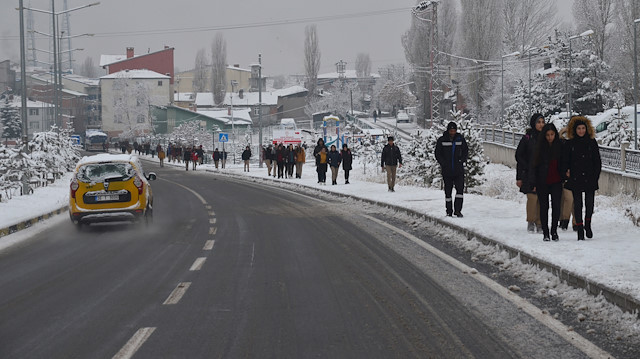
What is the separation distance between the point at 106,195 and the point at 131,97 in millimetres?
121921

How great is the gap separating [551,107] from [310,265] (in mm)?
55871

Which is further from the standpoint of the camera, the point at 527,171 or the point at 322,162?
the point at 322,162

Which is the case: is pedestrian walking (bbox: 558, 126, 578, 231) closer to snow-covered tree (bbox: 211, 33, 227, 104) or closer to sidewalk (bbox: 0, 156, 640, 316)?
sidewalk (bbox: 0, 156, 640, 316)

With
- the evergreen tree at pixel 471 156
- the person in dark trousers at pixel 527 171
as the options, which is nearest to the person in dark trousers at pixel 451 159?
the person in dark trousers at pixel 527 171

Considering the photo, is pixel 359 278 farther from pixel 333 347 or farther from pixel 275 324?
pixel 333 347

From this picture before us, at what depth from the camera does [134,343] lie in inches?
253

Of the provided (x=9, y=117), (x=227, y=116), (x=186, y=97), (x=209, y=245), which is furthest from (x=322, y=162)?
(x=186, y=97)

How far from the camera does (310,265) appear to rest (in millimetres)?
10727

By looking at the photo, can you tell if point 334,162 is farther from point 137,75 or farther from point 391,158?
point 137,75

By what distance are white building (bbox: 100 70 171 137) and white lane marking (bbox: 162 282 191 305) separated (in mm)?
A: 124342

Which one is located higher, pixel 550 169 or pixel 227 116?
pixel 227 116

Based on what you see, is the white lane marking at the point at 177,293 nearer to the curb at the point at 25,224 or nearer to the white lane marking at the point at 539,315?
the white lane marking at the point at 539,315

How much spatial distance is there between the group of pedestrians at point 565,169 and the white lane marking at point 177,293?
203 inches

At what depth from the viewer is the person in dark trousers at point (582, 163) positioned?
36.6 feet
